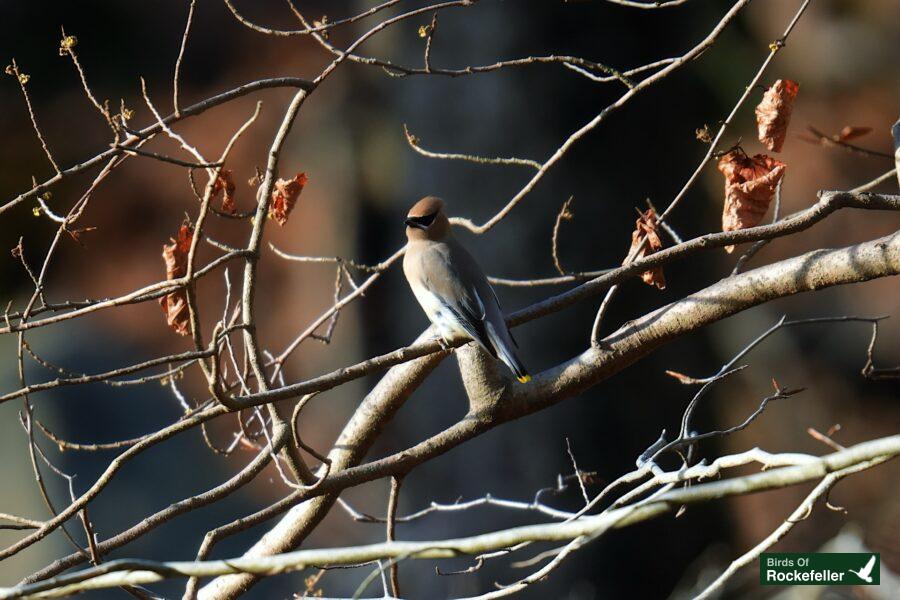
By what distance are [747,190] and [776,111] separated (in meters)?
0.24

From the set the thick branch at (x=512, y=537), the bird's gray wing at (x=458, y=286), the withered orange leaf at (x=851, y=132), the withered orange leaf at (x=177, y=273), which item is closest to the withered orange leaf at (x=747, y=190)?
the withered orange leaf at (x=851, y=132)

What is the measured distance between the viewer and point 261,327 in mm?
10453

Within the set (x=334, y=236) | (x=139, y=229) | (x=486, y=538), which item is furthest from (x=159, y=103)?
(x=486, y=538)

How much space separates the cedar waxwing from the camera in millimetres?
3373

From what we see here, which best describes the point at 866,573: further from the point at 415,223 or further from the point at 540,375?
the point at 415,223

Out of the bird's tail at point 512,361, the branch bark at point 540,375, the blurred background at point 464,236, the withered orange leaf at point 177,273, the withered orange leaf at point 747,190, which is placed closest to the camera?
the branch bark at point 540,375

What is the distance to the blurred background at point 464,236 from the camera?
19.5ft

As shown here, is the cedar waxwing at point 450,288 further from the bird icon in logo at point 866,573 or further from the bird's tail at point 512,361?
the bird icon in logo at point 866,573

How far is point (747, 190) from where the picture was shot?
3.01m

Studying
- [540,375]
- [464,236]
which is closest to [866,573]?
[540,375]

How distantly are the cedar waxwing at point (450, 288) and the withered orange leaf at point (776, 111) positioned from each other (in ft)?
3.16

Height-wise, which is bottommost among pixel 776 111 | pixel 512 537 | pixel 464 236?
pixel 512 537

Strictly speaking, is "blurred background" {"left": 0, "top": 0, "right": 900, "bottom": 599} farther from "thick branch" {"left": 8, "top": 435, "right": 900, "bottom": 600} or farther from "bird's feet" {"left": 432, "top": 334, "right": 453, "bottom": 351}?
"thick branch" {"left": 8, "top": 435, "right": 900, "bottom": 600}

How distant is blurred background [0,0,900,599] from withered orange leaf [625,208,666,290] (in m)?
2.66
